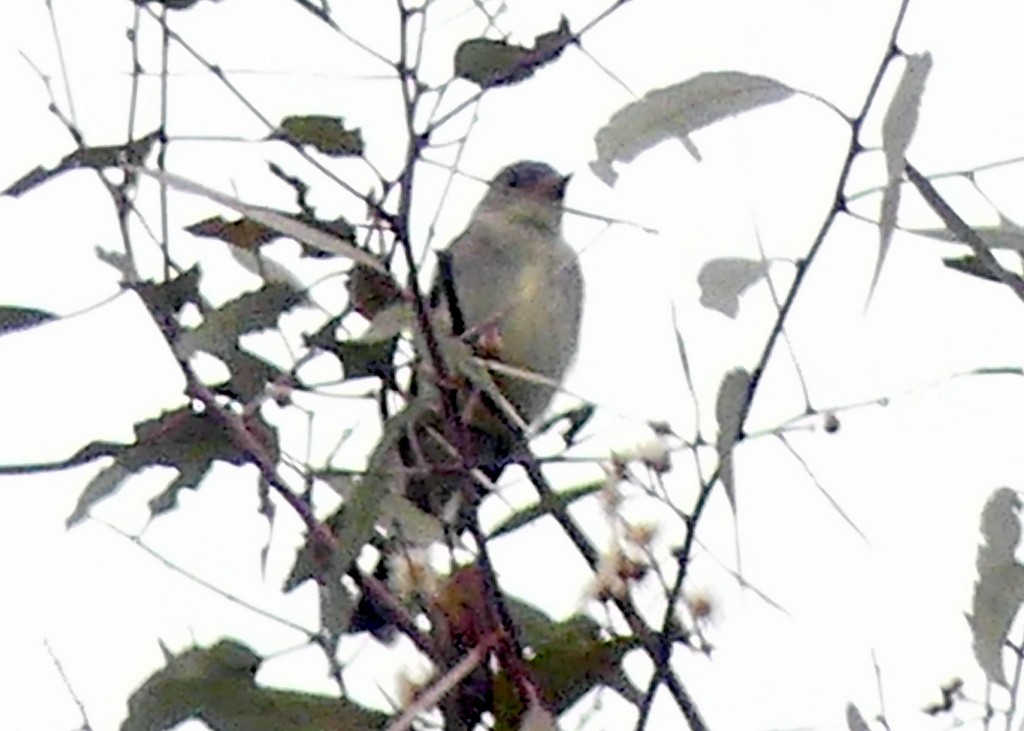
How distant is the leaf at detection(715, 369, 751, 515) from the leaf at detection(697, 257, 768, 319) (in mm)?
39

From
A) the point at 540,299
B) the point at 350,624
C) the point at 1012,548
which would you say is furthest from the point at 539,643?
A: the point at 540,299

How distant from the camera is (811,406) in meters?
0.81

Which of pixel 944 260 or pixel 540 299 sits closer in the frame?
pixel 944 260

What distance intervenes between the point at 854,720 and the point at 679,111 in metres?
0.26

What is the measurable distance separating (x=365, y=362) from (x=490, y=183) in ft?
0.34

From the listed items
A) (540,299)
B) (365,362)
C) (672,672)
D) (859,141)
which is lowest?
(672,672)

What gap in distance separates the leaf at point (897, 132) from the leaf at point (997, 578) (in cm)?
19

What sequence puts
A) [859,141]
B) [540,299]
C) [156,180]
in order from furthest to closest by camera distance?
[540,299] → [156,180] → [859,141]

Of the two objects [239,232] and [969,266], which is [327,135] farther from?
[969,266]

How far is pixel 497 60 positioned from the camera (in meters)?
0.95

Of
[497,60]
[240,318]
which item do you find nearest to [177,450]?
[240,318]

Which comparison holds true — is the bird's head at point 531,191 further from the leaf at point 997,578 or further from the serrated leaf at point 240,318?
the leaf at point 997,578

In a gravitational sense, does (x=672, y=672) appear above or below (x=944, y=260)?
below

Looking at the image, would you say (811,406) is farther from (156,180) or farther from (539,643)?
(156,180)
